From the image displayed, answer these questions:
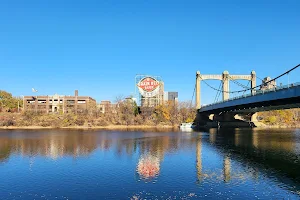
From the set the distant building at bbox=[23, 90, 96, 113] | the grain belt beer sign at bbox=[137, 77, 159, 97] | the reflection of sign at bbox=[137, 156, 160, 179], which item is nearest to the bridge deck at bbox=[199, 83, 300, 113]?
the reflection of sign at bbox=[137, 156, 160, 179]

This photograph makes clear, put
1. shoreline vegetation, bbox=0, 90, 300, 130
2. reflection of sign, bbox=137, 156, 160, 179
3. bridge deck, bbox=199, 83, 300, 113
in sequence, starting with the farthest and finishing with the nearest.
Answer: shoreline vegetation, bbox=0, 90, 300, 130, bridge deck, bbox=199, 83, 300, 113, reflection of sign, bbox=137, 156, 160, 179

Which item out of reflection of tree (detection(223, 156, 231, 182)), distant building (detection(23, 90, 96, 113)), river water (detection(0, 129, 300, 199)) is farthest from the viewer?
distant building (detection(23, 90, 96, 113))

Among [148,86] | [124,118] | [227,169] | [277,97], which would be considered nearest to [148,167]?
[227,169]

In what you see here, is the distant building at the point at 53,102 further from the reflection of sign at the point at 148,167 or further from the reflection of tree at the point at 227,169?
the reflection of tree at the point at 227,169

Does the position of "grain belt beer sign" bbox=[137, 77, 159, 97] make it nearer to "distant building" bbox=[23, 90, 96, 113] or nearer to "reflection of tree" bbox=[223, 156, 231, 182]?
"distant building" bbox=[23, 90, 96, 113]

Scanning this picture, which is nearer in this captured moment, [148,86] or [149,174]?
[149,174]

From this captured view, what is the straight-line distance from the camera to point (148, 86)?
118 metres

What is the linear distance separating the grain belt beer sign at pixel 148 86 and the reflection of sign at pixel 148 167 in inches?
3225

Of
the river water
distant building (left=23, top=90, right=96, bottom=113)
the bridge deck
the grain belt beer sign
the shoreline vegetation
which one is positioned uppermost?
the grain belt beer sign

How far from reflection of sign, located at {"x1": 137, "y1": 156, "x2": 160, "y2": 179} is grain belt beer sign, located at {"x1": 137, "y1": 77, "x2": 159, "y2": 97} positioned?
269 ft

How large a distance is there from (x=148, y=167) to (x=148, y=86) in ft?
290

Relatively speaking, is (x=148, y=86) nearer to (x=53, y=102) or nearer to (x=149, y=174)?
(x=53, y=102)

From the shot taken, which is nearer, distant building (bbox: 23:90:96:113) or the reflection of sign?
the reflection of sign

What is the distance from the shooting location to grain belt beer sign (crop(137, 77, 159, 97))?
118312mm
